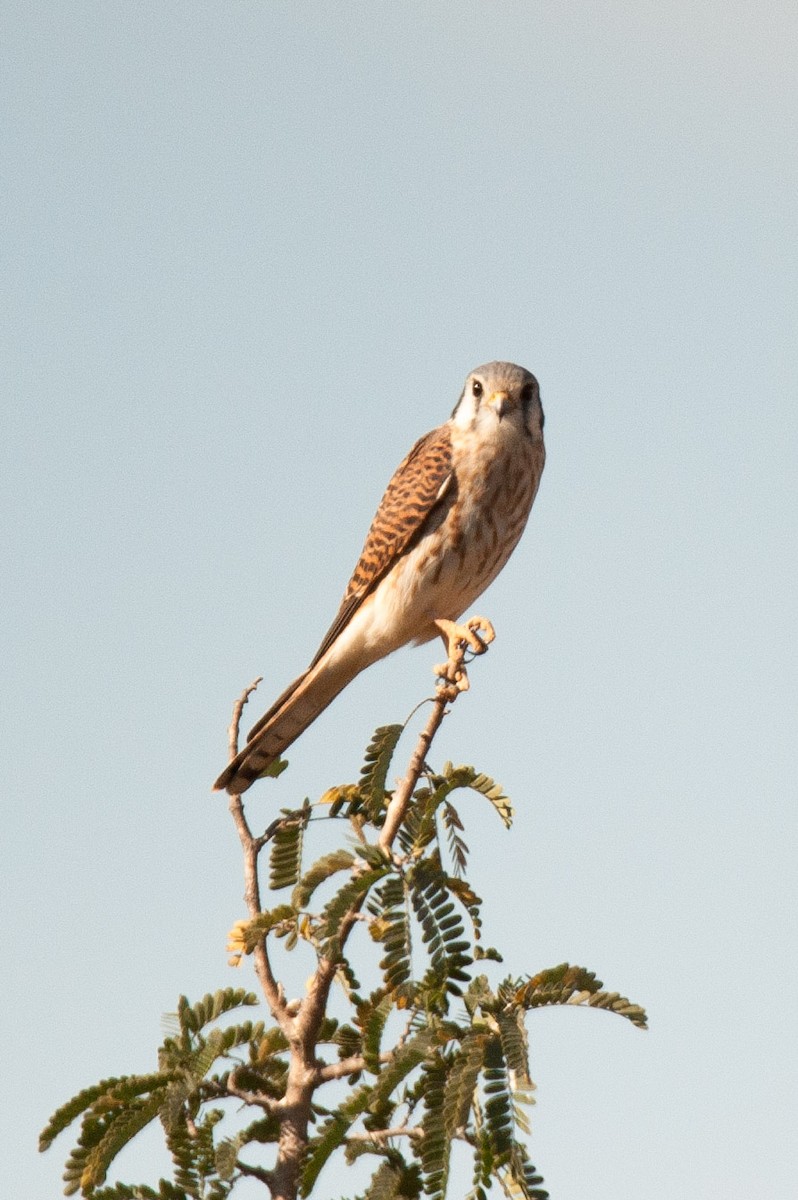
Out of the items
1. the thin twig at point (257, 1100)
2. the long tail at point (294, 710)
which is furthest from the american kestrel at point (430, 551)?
the thin twig at point (257, 1100)

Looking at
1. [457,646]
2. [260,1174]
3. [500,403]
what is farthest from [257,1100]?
[500,403]

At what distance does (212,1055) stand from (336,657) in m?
2.76

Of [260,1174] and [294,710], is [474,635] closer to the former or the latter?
[294,710]

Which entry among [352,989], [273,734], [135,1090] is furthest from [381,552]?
[135,1090]

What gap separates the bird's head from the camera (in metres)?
5.71

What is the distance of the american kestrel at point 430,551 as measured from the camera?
5434 millimetres

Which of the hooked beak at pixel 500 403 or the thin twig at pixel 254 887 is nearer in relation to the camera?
the thin twig at pixel 254 887

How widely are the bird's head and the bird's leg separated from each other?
842 millimetres

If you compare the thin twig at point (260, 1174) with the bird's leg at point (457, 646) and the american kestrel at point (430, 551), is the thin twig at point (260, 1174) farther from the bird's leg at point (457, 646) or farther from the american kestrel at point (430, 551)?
the american kestrel at point (430, 551)

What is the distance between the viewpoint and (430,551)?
5434 millimetres

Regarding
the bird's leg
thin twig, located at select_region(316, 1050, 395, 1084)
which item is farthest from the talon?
thin twig, located at select_region(316, 1050, 395, 1084)

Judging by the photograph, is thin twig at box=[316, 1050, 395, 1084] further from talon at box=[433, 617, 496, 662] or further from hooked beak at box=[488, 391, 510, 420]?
hooked beak at box=[488, 391, 510, 420]

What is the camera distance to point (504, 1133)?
8.18 ft

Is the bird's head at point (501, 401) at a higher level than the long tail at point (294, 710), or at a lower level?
higher
